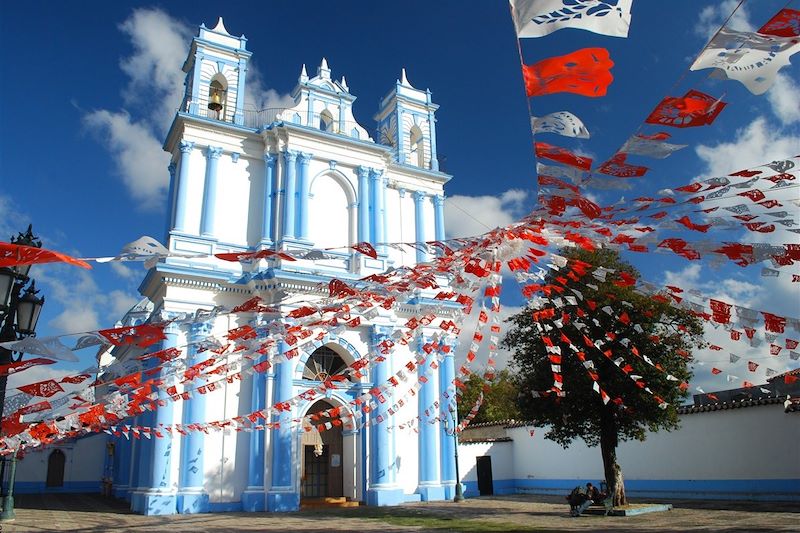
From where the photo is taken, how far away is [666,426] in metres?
15.9

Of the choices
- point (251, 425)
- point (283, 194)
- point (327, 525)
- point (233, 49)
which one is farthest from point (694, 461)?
point (233, 49)

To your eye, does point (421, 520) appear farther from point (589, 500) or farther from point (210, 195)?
point (210, 195)

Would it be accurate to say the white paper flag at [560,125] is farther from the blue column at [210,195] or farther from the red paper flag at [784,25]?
the blue column at [210,195]

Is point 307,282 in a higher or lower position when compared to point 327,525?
higher

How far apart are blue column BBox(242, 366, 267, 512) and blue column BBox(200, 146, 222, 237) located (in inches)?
208

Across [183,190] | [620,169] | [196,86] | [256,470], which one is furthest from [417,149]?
[620,169]

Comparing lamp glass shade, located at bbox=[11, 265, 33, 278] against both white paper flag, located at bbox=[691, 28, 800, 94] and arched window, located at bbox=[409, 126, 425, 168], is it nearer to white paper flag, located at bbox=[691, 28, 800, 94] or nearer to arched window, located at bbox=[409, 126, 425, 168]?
white paper flag, located at bbox=[691, 28, 800, 94]

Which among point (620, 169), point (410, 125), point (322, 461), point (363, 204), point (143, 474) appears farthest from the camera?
point (410, 125)

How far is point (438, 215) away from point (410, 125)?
4002 millimetres

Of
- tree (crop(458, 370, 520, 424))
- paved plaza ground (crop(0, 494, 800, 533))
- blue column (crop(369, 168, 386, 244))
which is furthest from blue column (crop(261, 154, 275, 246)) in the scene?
tree (crop(458, 370, 520, 424))

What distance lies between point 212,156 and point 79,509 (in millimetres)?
11602

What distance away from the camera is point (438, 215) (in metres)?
23.7

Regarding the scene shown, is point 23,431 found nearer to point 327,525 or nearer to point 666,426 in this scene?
point 327,525

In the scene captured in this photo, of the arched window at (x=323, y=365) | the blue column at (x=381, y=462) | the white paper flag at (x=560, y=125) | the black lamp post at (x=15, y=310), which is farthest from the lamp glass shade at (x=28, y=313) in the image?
the arched window at (x=323, y=365)
